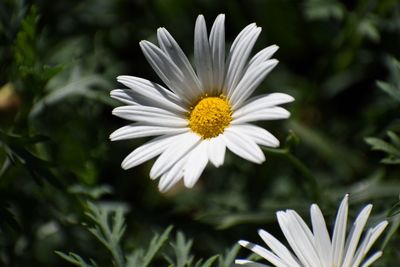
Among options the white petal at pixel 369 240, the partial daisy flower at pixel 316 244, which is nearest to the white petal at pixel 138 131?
the partial daisy flower at pixel 316 244

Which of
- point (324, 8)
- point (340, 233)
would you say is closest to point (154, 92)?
point (340, 233)

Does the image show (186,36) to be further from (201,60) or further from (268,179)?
(201,60)

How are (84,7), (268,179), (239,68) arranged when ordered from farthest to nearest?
(84,7) < (268,179) < (239,68)

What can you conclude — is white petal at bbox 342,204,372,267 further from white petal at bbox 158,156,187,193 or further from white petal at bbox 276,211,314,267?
white petal at bbox 158,156,187,193

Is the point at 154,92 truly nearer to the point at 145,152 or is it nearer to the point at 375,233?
the point at 145,152

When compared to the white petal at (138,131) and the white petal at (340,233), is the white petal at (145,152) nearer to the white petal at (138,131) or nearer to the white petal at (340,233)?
the white petal at (138,131)

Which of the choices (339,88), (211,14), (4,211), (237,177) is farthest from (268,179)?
(4,211)

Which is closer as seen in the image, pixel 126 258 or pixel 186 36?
pixel 126 258
